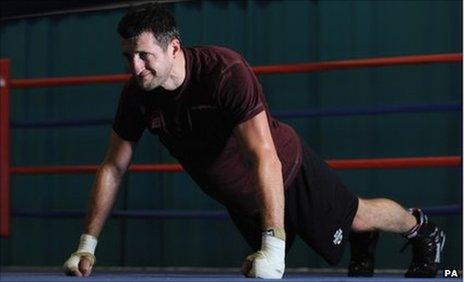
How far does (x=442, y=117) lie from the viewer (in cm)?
404

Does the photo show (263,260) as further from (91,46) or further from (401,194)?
(91,46)

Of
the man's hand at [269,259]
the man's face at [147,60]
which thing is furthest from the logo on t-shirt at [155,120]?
the man's hand at [269,259]

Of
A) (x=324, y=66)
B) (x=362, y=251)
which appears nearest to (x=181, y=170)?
(x=324, y=66)

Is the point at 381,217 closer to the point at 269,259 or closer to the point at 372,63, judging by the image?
the point at 269,259

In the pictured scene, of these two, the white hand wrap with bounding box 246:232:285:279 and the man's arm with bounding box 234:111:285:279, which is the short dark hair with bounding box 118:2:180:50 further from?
the white hand wrap with bounding box 246:232:285:279

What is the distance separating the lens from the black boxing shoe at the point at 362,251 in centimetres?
273

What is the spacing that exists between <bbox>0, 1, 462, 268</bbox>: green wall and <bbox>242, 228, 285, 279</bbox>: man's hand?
2.20m

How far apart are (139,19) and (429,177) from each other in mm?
2305

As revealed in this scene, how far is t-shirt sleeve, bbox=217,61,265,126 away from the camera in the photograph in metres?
2.11

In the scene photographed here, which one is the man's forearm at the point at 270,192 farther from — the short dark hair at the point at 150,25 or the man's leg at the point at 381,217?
the man's leg at the point at 381,217

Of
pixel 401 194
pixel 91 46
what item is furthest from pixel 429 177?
pixel 91 46

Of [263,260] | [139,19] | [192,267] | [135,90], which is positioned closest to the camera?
[263,260]

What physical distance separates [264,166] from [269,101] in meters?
2.35

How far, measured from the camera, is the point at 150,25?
2.15 metres
